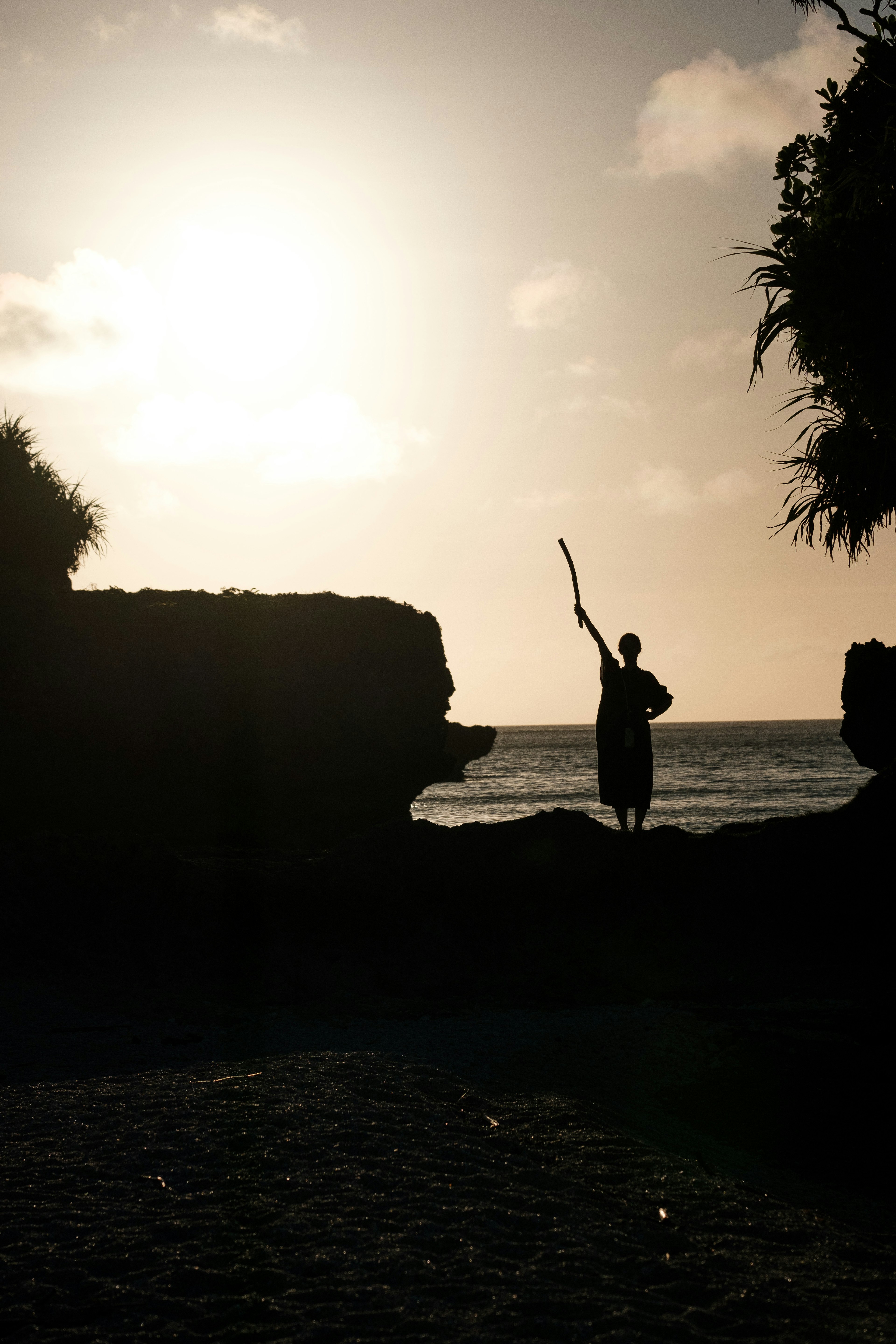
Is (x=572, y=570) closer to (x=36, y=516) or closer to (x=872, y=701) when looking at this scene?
(x=872, y=701)

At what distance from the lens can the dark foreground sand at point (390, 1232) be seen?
8.28 ft

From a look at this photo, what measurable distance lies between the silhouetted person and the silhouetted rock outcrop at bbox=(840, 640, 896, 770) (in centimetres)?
822

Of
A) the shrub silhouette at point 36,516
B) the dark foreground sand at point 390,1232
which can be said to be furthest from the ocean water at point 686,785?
the shrub silhouette at point 36,516

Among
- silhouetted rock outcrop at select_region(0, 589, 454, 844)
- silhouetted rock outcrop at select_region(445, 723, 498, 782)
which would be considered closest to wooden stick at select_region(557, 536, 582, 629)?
silhouetted rock outcrop at select_region(0, 589, 454, 844)

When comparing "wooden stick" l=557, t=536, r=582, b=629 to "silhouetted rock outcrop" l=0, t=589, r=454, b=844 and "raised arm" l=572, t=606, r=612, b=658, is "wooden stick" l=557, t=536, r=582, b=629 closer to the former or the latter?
"raised arm" l=572, t=606, r=612, b=658

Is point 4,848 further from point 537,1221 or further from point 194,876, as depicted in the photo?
point 537,1221

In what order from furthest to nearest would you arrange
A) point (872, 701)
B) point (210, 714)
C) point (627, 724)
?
point (210, 714) < point (872, 701) < point (627, 724)

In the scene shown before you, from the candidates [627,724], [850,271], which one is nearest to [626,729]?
[627,724]

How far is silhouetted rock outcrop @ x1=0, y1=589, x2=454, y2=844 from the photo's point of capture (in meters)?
22.4

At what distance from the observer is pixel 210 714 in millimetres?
23891

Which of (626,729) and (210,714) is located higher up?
(626,729)

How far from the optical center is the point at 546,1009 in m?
6.48

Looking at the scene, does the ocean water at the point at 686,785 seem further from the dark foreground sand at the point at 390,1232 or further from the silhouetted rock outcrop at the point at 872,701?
the dark foreground sand at the point at 390,1232

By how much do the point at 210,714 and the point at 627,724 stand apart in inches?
688
